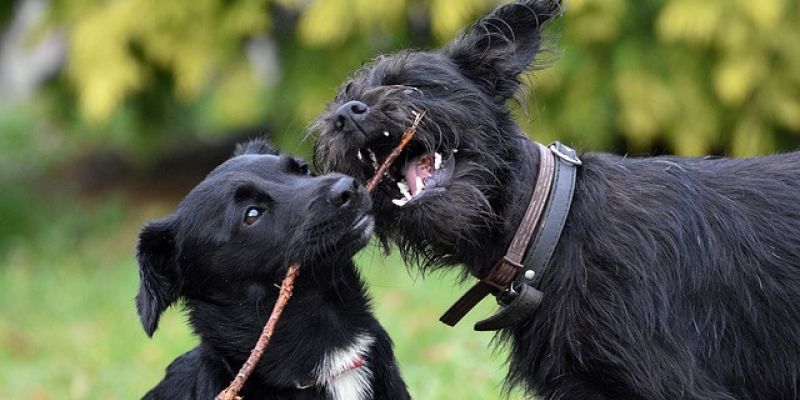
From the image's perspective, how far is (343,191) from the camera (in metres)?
4.41

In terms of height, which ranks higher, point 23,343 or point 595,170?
point 23,343

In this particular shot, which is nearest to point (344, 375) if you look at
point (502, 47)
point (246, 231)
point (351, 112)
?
point (246, 231)

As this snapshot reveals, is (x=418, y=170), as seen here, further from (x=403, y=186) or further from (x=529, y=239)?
(x=529, y=239)

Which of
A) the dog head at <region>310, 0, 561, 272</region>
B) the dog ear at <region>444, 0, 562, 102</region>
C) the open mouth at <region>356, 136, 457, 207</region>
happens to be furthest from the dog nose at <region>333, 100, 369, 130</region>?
the dog ear at <region>444, 0, 562, 102</region>


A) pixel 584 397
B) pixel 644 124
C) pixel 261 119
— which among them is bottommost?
pixel 584 397

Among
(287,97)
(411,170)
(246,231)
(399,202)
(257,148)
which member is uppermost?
(287,97)

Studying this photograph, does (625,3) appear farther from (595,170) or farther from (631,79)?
(595,170)

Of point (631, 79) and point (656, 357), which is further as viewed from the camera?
point (631, 79)

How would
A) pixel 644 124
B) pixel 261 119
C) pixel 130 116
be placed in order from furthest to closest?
pixel 130 116 → pixel 261 119 → pixel 644 124

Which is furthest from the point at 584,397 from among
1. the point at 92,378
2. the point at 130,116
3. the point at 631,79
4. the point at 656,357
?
the point at 130,116

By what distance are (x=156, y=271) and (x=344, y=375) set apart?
34.6 inches

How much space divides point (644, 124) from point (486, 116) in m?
5.41

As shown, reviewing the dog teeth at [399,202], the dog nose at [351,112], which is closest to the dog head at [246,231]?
the dog teeth at [399,202]

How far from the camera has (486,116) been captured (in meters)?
4.54
